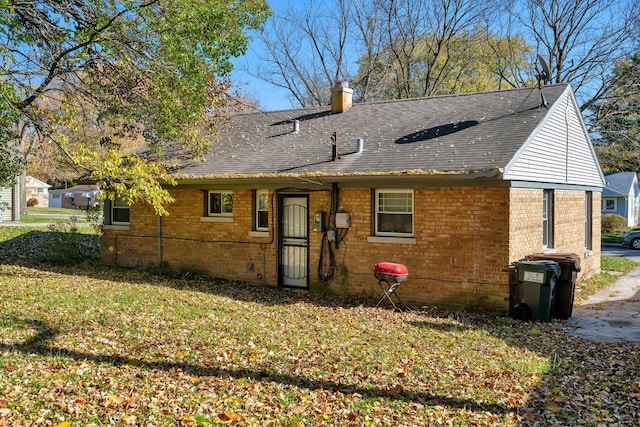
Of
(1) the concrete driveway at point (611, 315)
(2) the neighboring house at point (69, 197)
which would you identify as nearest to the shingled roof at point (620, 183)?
(1) the concrete driveway at point (611, 315)

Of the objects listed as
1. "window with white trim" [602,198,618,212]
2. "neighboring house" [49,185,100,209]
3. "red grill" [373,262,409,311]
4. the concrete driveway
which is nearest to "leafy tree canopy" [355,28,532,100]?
"window with white trim" [602,198,618,212]

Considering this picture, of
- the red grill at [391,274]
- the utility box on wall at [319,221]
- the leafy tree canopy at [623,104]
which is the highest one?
the leafy tree canopy at [623,104]

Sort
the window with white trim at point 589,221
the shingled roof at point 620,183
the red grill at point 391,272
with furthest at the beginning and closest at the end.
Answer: the shingled roof at point 620,183, the window with white trim at point 589,221, the red grill at point 391,272

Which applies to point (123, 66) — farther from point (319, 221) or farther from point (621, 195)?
point (621, 195)

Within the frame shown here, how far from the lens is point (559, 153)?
13641 mm

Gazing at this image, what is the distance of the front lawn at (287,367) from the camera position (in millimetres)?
5348

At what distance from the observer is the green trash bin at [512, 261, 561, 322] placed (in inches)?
400

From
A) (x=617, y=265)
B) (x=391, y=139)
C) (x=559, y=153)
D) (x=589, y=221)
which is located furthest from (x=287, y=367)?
(x=617, y=265)

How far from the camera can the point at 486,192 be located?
10773mm

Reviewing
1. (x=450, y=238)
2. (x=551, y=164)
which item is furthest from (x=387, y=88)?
(x=450, y=238)

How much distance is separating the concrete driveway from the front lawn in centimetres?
55

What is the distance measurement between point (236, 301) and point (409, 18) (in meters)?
23.7

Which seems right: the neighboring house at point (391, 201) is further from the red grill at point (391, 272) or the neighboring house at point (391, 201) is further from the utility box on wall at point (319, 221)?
the red grill at point (391, 272)

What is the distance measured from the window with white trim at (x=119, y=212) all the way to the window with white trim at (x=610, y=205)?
3955 cm
